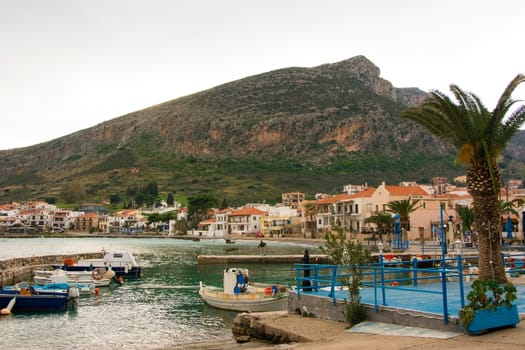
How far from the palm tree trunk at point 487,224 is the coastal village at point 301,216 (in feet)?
4.52

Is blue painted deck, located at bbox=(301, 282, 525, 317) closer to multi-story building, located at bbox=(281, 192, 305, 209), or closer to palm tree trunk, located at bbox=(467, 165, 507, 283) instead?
palm tree trunk, located at bbox=(467, 165, 507, 283)

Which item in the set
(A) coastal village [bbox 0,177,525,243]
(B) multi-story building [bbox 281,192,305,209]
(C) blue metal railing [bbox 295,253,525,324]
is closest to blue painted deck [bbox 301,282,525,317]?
(C) blue metal railing [bbox 295,253,525,324]

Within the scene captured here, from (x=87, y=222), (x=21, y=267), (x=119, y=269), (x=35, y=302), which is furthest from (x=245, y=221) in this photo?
(x=35, y=302)

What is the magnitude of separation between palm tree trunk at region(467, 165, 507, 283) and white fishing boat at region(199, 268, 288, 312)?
1017 cm

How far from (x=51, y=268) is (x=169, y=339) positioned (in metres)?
30.1

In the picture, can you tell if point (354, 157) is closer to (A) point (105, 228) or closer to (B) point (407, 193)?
(A) point (105, 228)

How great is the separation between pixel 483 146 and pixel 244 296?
42.9 ft

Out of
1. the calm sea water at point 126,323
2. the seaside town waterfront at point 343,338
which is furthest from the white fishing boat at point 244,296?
the seaside town waterfront at point 343,338

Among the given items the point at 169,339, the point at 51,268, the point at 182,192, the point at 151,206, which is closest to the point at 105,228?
the point at 151,206

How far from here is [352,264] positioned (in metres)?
13.5

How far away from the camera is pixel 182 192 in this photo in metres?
189

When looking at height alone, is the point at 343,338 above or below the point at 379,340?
below

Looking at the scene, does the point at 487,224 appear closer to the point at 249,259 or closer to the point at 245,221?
the point at 249,259

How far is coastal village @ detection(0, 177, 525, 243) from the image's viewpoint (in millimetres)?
72188
